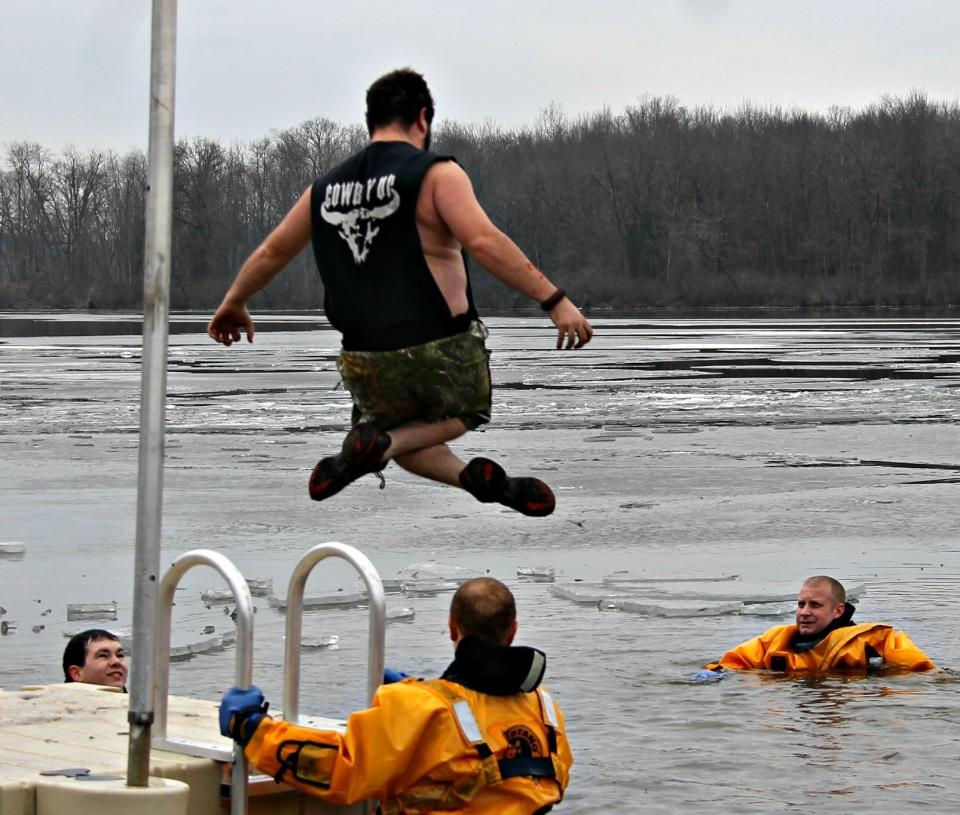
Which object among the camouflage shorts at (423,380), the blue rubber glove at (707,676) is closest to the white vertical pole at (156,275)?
the camouflage shorts at (423,380)

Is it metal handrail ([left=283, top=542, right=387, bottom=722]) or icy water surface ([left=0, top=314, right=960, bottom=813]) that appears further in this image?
icy water surface ([left=0, top=314, right=960, bottom=813])

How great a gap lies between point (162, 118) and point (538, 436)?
17925 mm

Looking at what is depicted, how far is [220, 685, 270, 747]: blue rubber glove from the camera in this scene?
17.1 ft

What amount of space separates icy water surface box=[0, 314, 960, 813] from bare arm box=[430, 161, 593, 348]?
10.5 feet

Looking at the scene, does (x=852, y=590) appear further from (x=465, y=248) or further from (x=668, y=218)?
(x=668, y=218)

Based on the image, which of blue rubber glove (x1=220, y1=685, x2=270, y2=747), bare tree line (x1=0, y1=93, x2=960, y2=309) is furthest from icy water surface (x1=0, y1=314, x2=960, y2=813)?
bare tree line (x1=0, y1=93, x2=960, y2=309)

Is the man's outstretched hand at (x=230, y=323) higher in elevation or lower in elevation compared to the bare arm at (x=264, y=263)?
lower

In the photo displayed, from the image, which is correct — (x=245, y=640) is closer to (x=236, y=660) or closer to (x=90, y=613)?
(x=236, y=660)

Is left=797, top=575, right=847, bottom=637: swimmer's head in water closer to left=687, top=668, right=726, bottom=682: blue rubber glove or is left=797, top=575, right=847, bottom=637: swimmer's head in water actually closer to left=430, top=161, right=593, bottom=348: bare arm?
left=687, top=668, right=726, bottom=682: blue rubber glove

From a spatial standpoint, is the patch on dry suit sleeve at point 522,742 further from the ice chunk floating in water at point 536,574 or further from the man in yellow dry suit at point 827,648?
the ice chunk floating in water at point 536,574

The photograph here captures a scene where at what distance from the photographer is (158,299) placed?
181 inches

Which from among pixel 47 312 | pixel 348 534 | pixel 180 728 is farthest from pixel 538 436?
pixel 47 312

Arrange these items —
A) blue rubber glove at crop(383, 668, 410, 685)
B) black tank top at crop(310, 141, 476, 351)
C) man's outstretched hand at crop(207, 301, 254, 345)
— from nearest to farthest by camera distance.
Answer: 1. black tank top at crop(310, 141, 476, 351)
2. man's outstretched hand at crop(207, 301, 254, 345)
3. blue rubber glove at crop(383, 668, 410, 685)

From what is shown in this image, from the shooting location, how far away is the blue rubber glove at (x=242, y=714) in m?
5.21
